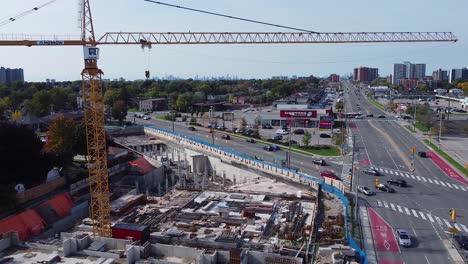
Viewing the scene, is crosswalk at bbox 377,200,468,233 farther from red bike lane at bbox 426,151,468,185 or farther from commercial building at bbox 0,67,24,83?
commercial building at bbox 0,67,24,83

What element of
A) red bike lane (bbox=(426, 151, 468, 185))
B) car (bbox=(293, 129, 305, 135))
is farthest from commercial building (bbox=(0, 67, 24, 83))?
red bike lane (bbox=(426, 151, 468, 185))

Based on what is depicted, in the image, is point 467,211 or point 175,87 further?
point 175,87

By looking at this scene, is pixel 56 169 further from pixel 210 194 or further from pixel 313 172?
pixel 313 172

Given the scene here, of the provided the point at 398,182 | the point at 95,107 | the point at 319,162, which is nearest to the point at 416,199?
the point at 398,182

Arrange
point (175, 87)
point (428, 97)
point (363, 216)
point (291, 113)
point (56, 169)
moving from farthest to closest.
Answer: point (175, 87) < point (428, 97) < point (291, 113) < point (56, 169) < point (363, 216)

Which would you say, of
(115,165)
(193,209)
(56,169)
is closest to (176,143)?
(115,165)

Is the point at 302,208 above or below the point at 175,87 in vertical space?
below

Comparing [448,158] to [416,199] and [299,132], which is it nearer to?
[416,199]
